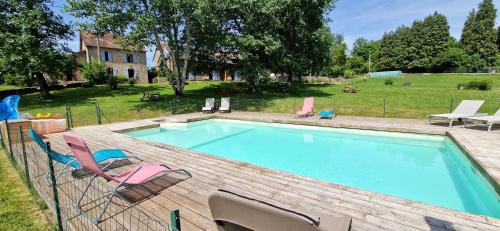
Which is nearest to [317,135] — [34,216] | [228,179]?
[228,179]

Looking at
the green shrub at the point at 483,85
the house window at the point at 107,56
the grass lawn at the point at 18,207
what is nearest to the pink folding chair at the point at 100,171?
the grass lawn at the point at 18,207

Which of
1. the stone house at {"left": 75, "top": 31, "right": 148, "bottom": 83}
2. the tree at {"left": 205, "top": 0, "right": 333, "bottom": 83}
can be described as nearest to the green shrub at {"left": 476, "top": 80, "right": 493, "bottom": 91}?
the tree at {"left": 205, "top": 0, "right": 333, "bottom": 83}

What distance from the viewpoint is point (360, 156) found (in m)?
8.16

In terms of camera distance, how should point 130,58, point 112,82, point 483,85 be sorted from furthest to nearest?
point 130,58 → point 112,82 → point 483,85

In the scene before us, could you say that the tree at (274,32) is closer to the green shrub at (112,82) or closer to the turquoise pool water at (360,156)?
the turquoise pool water at (360,156)

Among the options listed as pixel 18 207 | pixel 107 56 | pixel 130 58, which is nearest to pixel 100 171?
pixel 18 207

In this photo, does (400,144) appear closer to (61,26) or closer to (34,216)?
(34,216)

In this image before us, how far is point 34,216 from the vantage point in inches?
150

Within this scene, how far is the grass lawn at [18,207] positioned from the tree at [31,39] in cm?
1689

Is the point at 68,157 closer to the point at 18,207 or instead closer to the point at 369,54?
the point at 18,207

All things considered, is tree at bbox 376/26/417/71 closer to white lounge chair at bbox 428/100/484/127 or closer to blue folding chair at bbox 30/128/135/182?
white lounge chair at bbox 428/100/484/127

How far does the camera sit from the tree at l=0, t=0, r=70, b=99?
17656mm

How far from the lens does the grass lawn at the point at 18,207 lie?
3.59 m

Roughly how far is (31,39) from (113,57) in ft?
63.7
